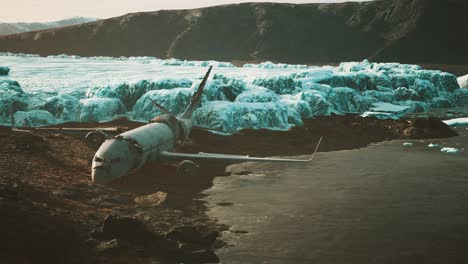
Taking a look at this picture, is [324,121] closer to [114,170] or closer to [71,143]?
[71,143]

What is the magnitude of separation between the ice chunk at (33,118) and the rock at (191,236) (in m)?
35.8

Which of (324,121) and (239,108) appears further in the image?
(324,121)

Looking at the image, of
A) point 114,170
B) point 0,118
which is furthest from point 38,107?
point 114,170

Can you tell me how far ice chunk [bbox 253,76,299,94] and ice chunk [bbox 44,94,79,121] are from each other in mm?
32066

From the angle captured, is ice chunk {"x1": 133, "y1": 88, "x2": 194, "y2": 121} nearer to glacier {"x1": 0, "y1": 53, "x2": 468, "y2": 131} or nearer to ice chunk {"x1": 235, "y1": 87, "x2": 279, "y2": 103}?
glacier {"x1": 0, "y1": 53, "x2": 468, "y2": 131}

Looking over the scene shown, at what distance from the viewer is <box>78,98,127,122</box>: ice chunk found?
183 ft

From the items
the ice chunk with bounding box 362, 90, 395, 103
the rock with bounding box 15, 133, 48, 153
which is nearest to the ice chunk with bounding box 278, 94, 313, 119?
the ice chunk with bounding box 362, 90, 395, 103

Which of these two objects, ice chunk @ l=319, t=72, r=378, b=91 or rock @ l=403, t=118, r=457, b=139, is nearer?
rock @ l=403, t=118, r=457, b=139

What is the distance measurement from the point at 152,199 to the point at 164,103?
106ft

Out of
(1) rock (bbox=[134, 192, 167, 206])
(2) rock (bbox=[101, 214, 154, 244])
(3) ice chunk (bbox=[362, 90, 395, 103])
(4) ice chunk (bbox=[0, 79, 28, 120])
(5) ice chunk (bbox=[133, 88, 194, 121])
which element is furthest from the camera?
(3) ice chunk (bbox=[362, 90, 395, 103])

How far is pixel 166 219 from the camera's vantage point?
24578 millimetres

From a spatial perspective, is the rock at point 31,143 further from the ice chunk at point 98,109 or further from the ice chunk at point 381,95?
the ice chunk at point 381,95

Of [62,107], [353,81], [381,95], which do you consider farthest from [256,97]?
[381,95]

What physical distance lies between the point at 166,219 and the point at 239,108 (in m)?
33.4
